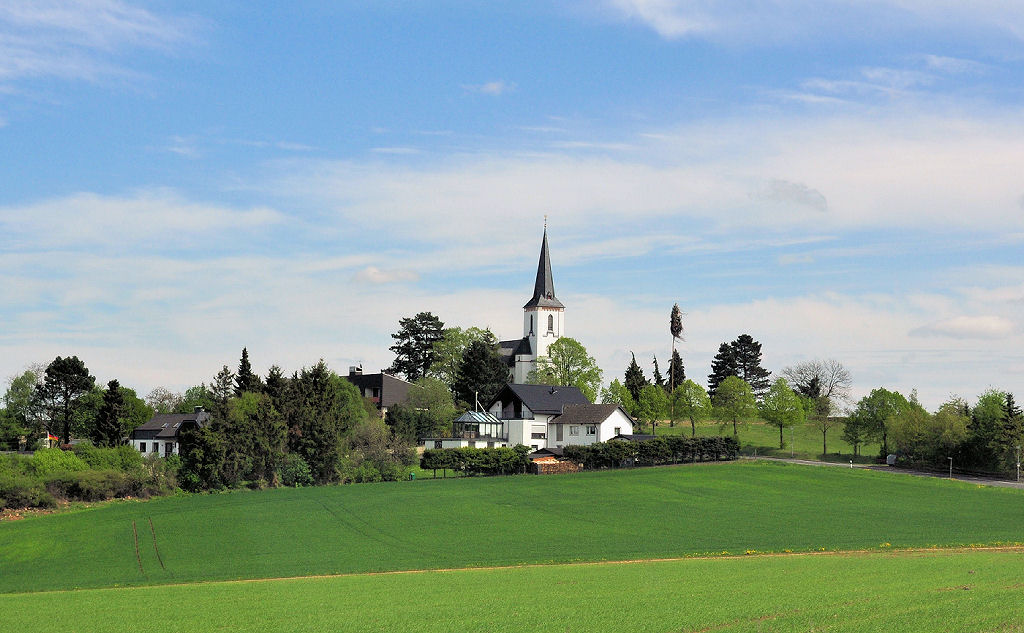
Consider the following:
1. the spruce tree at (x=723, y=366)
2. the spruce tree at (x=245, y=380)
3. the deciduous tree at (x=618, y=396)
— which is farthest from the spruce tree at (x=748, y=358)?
the spruce tree at (x=245, y=380)

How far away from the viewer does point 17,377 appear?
394ft

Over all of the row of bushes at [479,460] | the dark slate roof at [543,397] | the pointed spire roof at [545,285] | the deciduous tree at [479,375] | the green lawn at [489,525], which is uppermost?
the pointed spire roof at [545,285]

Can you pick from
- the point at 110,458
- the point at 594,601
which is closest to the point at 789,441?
the point at 110,458

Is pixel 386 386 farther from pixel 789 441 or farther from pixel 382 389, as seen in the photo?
pixel 789 441

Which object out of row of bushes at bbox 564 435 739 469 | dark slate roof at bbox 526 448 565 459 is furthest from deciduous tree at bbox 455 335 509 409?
row of bushes at bbox 564 435 739 469

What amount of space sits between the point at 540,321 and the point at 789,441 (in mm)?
40481

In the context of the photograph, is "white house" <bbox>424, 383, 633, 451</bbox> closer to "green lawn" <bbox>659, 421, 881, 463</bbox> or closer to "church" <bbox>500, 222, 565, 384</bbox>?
"green lawn" <bbox>659, 421, 881, 463</bbox>

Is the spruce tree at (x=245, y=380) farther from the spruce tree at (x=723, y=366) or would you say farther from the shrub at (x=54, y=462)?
the spruce tree at (x=723, y=366)

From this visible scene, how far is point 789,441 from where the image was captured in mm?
107688

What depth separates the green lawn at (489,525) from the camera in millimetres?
37438

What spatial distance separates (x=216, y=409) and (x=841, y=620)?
186 feet

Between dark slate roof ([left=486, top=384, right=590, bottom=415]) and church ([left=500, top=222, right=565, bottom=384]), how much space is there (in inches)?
1294

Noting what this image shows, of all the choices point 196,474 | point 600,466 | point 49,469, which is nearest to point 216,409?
point 196,474

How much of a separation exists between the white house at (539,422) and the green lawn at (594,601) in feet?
198
